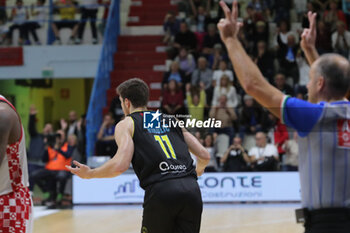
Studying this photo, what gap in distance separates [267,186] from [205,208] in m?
1.66

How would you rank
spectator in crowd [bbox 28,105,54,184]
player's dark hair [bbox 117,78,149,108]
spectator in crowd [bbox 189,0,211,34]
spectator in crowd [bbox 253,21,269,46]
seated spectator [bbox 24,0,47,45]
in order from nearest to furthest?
player's dark hair [bbox 117,78,149,108] → spectator in crowd [bbox 28,105,54,184] → spectator in crowd [bbox 253,21,269,46] → spectator in crowd [bbox 189,0,211,34] → seated spectator [bbox 24,0,47,45]

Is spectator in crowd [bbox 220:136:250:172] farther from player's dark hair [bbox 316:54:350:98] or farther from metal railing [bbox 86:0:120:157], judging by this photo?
player's dark hair [bbox 316:54:350:98]

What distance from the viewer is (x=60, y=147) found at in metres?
14.0

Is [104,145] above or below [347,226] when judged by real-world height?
below

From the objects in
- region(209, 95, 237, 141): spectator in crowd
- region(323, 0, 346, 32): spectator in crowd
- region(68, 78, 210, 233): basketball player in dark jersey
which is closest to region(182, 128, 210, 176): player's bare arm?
region(68, 78, 210, 233): basketball player in dark jersey

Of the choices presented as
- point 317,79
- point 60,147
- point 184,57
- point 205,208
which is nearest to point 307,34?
point 317,79

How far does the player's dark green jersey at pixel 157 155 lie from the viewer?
4.50m

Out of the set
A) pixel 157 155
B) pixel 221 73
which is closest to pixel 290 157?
pixel 221 73

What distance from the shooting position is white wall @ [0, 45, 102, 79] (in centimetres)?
1772

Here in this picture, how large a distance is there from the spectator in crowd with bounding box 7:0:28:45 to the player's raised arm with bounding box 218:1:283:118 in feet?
52.7

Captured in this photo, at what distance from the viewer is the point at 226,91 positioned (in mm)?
15055

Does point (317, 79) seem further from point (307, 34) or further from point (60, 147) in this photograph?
point (60, 147)

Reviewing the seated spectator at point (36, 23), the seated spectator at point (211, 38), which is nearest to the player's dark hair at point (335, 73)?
the seated spectator at point (211, 38)

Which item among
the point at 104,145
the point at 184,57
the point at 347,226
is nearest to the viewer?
the point at 347,226
